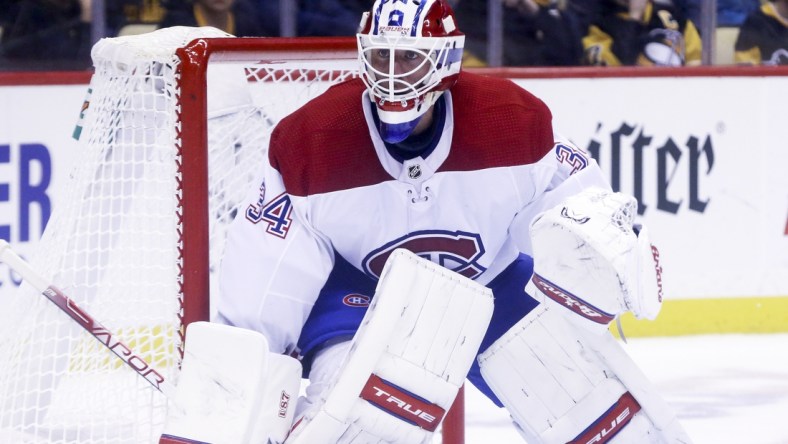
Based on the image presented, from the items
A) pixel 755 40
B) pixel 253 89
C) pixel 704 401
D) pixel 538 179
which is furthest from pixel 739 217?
pixel 538 179

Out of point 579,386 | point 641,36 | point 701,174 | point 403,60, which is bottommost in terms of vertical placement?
point 701,174

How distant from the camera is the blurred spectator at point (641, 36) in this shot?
4371 mm

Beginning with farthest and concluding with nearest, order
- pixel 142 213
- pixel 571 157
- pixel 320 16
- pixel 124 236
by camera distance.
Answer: pixel 320 16
pixel 124 236
pixel 142 213
pixel 571 157

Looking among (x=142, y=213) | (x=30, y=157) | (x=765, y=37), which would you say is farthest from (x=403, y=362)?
(x=765, y=37)

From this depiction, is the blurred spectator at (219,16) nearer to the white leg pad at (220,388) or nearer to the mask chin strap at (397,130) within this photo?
the mask chin strap at (397,130)

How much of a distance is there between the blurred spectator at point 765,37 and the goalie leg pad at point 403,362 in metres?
2.77

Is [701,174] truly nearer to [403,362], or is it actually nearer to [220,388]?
[403,362]

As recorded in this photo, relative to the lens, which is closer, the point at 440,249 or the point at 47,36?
the point at 440,249

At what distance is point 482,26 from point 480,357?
2326 millimetres

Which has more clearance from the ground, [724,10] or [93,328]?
[724,10]

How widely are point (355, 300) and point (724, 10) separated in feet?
8.49

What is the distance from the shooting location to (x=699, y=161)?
430 centimetres

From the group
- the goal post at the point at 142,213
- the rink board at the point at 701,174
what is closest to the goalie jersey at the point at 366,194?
the goal post at the point at 142,213

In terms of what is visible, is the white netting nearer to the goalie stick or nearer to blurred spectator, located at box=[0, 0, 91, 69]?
the goalie stick
